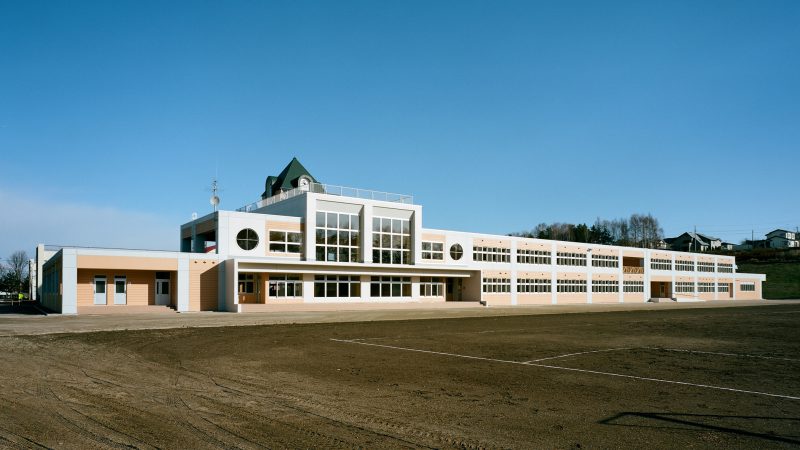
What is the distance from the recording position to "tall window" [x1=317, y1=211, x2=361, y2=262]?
46.8 metres

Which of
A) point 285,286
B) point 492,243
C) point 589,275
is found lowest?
point 589,275

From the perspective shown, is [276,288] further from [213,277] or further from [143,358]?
[143,358]

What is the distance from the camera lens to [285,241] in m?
45.3

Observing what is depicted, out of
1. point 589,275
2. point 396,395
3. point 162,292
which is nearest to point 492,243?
point 589,275

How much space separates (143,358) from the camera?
14.7 m

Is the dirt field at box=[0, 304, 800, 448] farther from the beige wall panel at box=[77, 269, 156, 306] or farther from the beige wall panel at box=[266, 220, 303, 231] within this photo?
the beige wall panel at box=[266, 220, 303, 231]

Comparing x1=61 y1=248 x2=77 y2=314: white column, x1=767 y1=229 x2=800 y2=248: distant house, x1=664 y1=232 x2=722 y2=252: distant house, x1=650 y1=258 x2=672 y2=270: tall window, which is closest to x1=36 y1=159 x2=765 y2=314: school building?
x1=61 y1=248 x2=77 y2=314: white column

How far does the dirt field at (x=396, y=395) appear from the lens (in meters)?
7.05

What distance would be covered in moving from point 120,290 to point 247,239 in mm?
9462

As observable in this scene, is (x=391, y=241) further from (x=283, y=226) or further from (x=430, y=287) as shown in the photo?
(x=283, y=226)

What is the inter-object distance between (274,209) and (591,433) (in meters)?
46.7

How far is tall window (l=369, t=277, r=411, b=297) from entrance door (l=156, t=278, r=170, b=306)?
16694mm

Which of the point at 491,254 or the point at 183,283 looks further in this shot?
the point at 491,254

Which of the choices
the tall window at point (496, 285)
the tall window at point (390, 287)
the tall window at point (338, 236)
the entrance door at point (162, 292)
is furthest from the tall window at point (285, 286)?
the tall window at point (496, 285)
